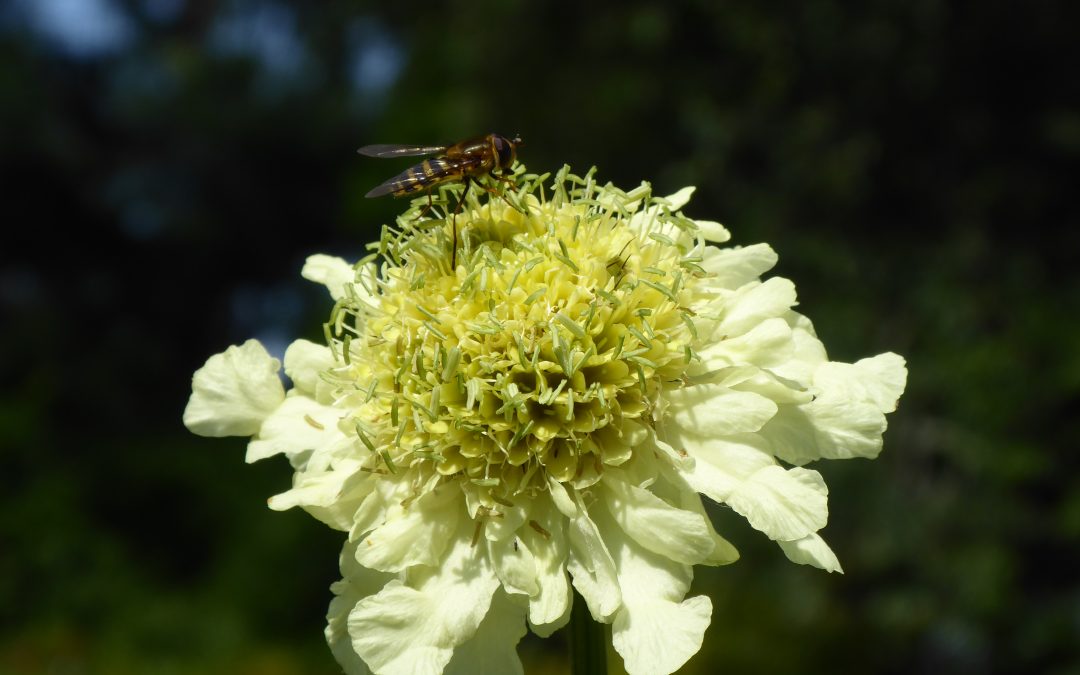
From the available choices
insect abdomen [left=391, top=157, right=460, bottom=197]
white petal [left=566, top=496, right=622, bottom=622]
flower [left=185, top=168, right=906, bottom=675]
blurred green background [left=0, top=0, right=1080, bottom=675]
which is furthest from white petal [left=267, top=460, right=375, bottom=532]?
blurred green background [left=0, top=0, right=1080, bottom=675]

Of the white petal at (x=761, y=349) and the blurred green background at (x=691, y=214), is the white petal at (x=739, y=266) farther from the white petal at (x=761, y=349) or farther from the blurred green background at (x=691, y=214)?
the blurred green background at (x=691, y=214)

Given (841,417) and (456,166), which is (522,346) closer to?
(456,166)

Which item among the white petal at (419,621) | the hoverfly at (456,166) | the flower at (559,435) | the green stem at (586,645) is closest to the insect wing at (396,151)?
the hoverfly at (456,166)

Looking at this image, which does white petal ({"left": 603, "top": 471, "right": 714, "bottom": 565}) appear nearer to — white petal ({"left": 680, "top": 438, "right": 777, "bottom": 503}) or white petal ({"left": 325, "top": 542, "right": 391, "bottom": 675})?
white petal ({"left": 680, "top": 438, "right": 777, "bottom": 503})

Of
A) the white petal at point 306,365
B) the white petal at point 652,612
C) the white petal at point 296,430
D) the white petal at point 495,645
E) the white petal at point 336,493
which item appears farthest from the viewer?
the white petal at point 306,365

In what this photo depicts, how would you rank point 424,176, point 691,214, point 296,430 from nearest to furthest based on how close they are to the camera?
1. point 424,176
2. point 296,430
3. point 691,214

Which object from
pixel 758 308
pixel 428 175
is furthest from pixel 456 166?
pixel 758 308
